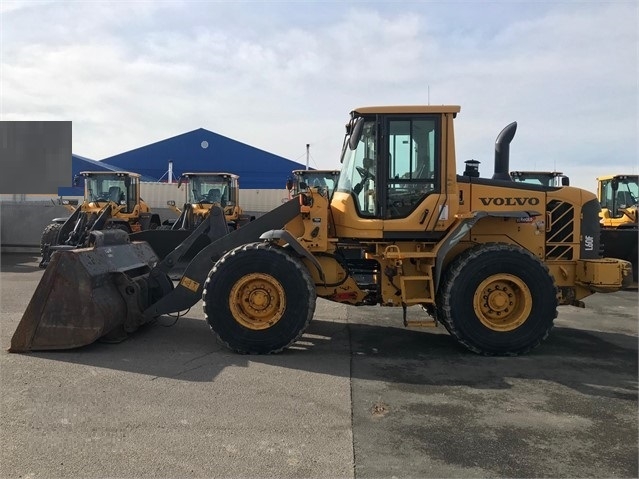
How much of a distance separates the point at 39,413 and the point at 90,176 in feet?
45.6

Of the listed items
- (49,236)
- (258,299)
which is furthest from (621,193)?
(49,236)

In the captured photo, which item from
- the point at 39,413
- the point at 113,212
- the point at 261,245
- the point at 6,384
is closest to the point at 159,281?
the point at 261,245

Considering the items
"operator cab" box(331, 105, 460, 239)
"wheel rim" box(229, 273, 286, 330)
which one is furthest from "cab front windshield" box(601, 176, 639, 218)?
"wheel rim" box(229, 273, 286, 330)

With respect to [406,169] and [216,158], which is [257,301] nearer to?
[406,169]

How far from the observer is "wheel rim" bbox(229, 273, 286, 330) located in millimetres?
6109

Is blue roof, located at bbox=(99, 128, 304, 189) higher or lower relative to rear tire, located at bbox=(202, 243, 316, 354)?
higher

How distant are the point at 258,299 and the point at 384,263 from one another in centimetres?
157

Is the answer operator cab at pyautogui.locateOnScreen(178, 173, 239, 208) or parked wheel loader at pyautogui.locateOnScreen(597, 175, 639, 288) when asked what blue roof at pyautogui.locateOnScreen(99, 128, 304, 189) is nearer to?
operator cab at pyautogui.locateOnScreen(178, 173, 239, 208)

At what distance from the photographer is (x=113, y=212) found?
53.2 feet

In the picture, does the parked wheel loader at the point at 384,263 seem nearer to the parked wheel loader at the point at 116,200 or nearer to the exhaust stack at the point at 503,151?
the exhaust stack at the point at 503,151

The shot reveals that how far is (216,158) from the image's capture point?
36.9 metres

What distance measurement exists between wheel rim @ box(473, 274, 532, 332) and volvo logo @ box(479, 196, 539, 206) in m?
0.95

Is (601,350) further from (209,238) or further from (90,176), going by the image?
(90,176)

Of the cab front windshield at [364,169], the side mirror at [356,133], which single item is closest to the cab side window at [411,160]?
Result: the cab front windshield at [364,169]
